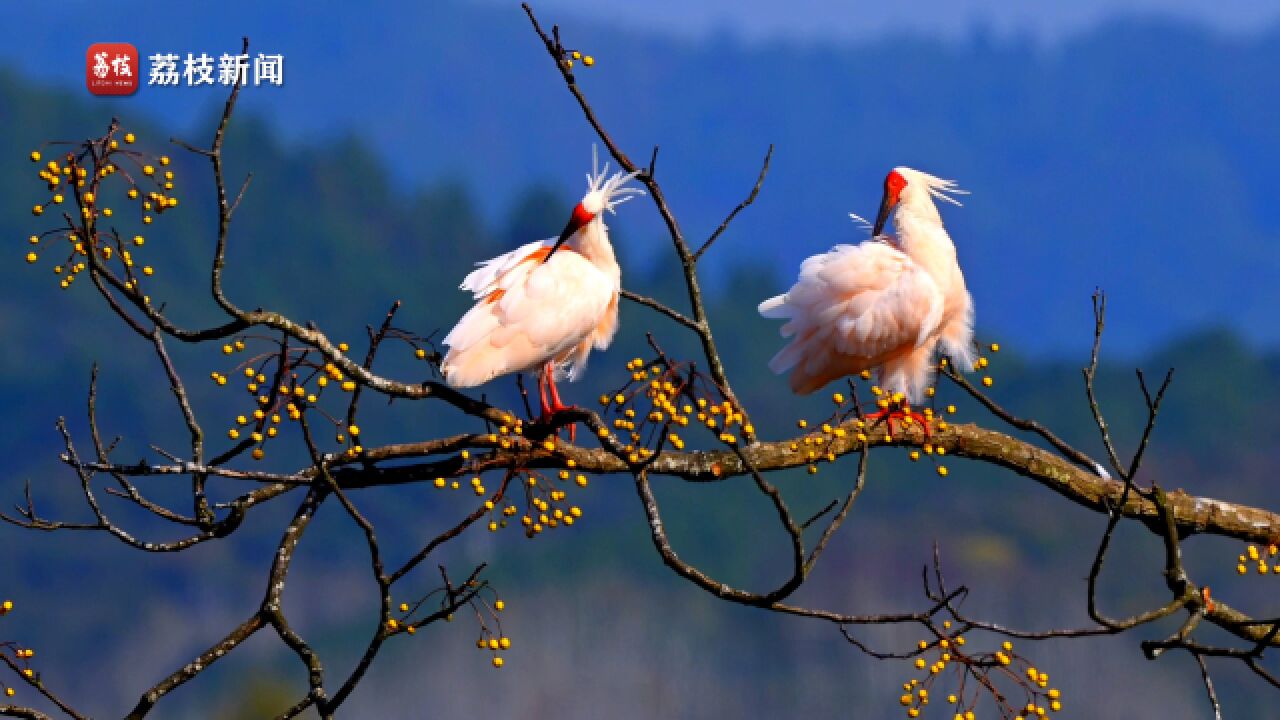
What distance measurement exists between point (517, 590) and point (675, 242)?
45.1 m

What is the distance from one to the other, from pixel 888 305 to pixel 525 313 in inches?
86.5

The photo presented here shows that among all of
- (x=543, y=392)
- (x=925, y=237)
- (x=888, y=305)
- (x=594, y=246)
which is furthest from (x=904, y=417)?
(x=594, y=246)

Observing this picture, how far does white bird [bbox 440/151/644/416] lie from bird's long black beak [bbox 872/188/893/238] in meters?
1.65

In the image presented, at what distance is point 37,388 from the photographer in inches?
2975

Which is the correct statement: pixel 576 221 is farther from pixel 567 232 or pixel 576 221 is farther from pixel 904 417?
pixel 904 417

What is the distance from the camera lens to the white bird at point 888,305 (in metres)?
9.38

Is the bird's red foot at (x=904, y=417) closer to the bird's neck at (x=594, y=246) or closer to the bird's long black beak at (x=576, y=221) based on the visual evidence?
the bird's neck at (x=594, y=246)

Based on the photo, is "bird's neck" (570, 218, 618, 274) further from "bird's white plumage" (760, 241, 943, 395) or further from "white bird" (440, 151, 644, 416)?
"bird's white plumage" (760, 241, 943, 395)

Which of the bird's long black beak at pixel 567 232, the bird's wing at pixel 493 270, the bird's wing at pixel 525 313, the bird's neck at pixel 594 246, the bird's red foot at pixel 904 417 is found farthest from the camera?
the bird's neck at pixel 594 246

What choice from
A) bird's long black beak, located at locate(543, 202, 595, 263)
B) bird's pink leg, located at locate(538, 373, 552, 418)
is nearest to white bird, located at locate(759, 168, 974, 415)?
bird's long black beak, located at locate(543, 202, 595, 263)

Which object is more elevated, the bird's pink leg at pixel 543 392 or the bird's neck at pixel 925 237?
the bird's neck at pixel 925 237

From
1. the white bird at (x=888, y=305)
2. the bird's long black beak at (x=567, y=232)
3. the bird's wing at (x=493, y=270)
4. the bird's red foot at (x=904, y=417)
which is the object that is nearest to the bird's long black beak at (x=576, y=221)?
the bird's long black beak at (x=567, y=232)

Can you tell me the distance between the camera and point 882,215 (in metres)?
9.95

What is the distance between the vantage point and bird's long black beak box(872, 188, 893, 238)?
9.89 metres
